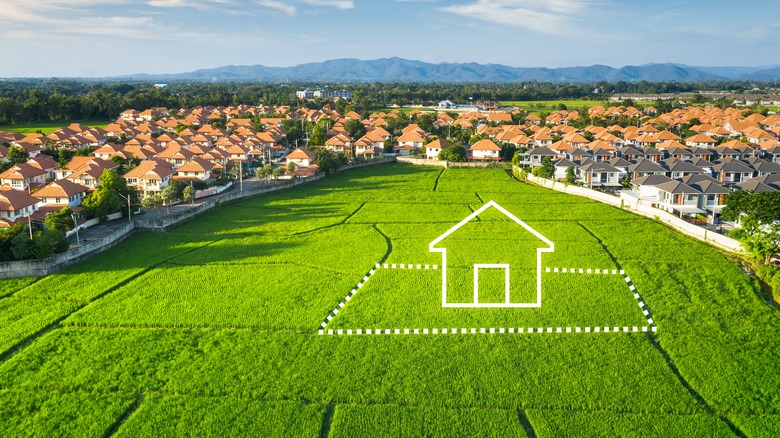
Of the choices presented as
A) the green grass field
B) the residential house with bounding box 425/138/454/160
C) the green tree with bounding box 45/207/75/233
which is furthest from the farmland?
the green grass field

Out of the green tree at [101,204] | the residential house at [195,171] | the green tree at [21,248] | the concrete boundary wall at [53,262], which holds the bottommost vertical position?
the concrete boundary wall at [53,262]

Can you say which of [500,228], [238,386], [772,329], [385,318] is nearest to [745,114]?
[500,228]

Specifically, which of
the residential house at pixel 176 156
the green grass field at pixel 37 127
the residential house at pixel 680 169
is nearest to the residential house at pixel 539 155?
the residential house at pixel 680 169

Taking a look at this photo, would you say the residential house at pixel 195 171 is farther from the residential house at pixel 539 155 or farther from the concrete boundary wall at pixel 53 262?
the residential house at pixel 539 155

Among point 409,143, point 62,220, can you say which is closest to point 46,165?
point 62,220

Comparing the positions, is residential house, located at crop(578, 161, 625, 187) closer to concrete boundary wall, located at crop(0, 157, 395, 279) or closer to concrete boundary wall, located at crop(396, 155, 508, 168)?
concrete boundary wall, located at crop(396, 155, 508, 168)

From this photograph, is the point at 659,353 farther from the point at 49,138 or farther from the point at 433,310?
the point at 49,138
